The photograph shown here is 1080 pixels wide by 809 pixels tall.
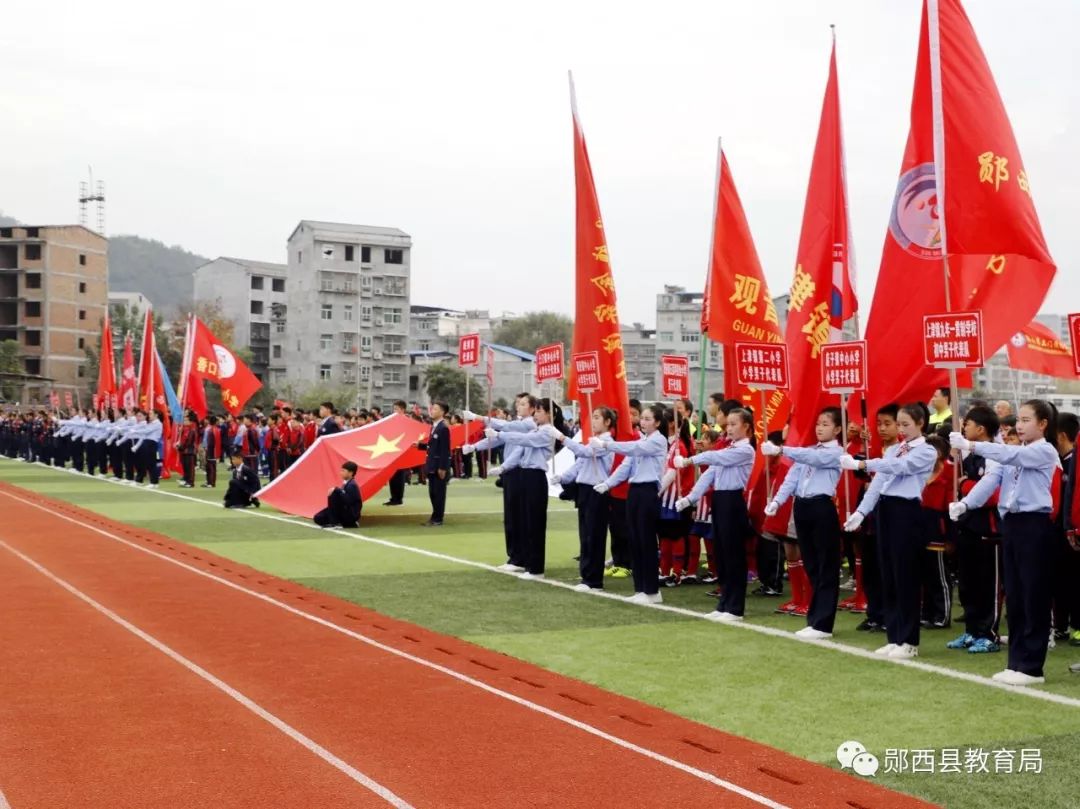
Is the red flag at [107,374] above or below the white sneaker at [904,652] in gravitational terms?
above

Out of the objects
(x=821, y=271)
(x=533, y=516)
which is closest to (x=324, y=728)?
(x=821, y=271)

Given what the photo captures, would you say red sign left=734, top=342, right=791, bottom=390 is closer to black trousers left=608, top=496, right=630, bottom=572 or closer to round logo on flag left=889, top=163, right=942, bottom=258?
round logo on flag left=889, top=163, right=942, bottom=258

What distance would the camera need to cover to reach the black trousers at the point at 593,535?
1313cm

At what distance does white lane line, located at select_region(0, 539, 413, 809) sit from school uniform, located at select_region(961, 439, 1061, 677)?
4.49 m

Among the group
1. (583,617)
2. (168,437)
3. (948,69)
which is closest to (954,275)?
(948,69)

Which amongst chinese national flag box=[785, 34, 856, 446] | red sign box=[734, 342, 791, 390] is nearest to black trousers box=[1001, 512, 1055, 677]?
red sign box=[734, 342, 791, 390]

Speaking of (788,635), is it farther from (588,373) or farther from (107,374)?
(107,374)

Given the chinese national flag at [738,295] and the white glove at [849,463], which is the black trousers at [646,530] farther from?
the white glove at [849,463]

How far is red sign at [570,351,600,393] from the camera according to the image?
1361 cm

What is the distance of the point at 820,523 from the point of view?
10109 mm

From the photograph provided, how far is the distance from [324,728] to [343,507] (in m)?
12.8

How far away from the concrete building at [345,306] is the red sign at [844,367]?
69.4 meters

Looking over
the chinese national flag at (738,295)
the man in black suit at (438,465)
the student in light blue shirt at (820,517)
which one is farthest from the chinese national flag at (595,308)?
the man in black suit at (438,465)

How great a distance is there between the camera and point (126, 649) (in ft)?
30.8
